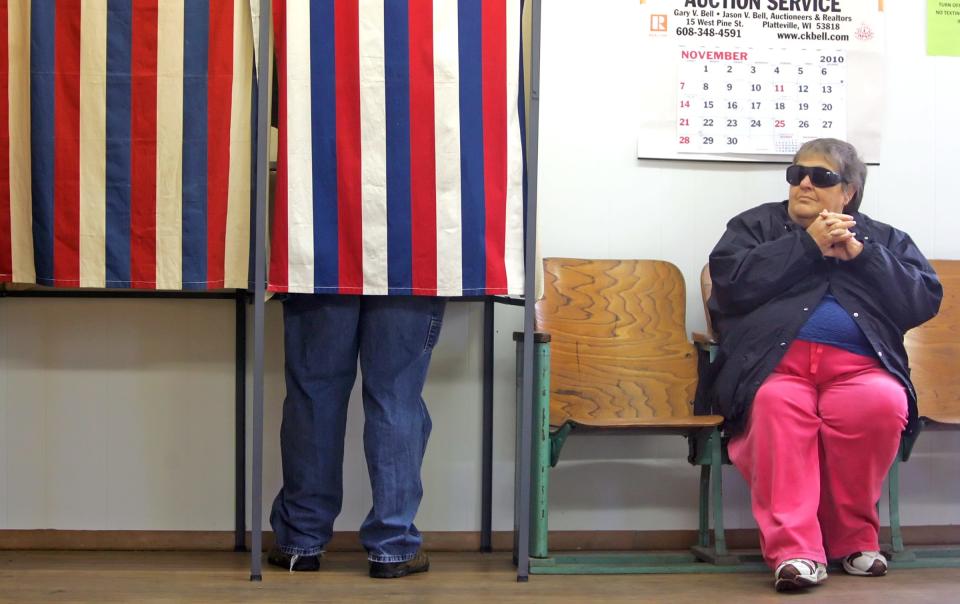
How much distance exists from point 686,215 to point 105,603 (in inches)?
83.5

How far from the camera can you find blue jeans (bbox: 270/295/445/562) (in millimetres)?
2619

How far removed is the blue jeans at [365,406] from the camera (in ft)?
8.59

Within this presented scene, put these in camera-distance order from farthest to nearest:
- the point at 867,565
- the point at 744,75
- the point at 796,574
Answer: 1. the point at 744,75
2. the point at 867,565
3. the point at 796,574

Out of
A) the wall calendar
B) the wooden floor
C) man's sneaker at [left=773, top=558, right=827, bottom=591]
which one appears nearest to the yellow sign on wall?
the wall calendar

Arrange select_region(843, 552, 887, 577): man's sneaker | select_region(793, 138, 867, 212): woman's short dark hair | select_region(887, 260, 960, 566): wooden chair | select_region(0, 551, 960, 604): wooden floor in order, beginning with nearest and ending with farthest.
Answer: select_region(0, 551, 960, 604): wooden floor < select_region(843, 552, 887, 577): man's sneaker < select_region(793, 138, 867, 212): woman's short dark hair < select_region(887, 260, 960, 566): wooden chair

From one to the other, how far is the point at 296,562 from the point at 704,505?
4.11ft

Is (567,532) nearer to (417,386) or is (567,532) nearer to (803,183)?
(417,386)

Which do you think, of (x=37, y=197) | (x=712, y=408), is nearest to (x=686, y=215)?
(x=712, y=408)

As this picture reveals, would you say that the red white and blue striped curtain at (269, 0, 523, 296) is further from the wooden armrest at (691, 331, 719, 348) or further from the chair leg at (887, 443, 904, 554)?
the chair leg at (887, 443, 904, 554)

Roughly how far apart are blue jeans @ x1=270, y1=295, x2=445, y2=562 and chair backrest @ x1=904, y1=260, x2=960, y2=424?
159cm

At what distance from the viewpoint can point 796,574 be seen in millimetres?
2502

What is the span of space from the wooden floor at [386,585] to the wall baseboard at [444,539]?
15cm

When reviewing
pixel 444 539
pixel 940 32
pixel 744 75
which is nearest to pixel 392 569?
pixel 444 539

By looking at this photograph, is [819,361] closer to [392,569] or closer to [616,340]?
[616,340]
